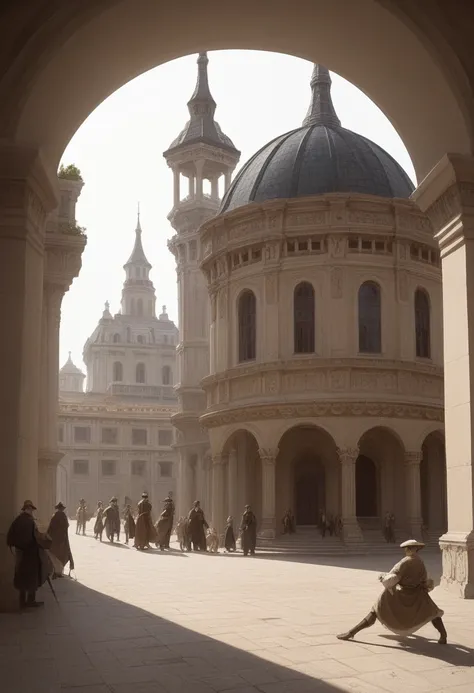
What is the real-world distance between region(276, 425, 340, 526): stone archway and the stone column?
138 centimetres

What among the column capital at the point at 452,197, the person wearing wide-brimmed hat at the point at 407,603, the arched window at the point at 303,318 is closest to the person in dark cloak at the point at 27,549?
the person wearing wide-brimmed hat at the point at 407,603

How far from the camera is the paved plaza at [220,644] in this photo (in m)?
7.73

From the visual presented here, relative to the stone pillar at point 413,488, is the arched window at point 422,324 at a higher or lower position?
higher

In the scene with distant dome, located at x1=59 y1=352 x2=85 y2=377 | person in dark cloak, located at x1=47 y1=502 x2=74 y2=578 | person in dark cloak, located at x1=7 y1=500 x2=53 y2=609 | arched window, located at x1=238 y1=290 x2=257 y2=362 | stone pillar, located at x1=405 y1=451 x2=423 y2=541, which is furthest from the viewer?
distant dome, located at x1=59 y1=352 x2=85 y2=377

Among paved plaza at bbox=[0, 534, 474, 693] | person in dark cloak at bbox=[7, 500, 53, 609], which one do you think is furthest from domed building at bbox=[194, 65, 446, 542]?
person in dark cloak at bbox=[7, 500, 53, 609]

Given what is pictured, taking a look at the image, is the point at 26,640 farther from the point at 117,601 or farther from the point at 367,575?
the point at 367,575

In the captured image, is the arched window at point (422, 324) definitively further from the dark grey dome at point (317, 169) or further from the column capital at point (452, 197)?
the column capital at point (452, 197)

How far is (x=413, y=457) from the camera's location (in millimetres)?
31094

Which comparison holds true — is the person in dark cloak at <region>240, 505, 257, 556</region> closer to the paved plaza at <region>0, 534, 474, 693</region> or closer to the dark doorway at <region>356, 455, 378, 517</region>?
the dark doorway at <region>356, 455, 378, 517</region>

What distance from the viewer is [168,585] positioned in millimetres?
16438

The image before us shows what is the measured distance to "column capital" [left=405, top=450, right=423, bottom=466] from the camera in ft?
102

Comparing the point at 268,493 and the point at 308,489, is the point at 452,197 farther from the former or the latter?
the point at 308,489

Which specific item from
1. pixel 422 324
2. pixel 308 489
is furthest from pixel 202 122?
pixel 308 489

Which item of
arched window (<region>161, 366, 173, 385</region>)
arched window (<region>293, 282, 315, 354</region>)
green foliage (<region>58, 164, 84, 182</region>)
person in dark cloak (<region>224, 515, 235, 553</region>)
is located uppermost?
arched window (<region>161, 366, 173, 385</region>)
